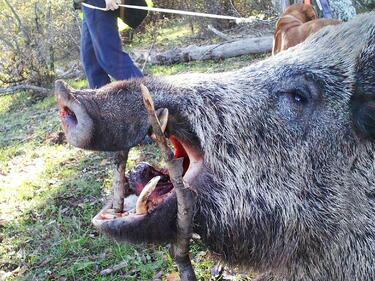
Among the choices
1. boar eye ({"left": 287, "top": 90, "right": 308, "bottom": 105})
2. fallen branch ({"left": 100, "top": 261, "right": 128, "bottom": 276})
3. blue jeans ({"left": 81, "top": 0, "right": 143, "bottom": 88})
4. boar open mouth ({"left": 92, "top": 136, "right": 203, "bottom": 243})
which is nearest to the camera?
boar open mouth ({"left": 92, "top": 136, "right": 203, "bottom": 243})

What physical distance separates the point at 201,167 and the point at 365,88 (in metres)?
0.81

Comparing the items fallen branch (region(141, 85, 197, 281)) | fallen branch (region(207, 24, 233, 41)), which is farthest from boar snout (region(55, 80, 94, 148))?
fallen branch (region(207, 24, 233, 41))

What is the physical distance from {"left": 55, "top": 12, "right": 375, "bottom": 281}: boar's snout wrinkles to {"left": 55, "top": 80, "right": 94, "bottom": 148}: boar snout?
9cm

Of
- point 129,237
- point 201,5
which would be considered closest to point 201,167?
point 129,237

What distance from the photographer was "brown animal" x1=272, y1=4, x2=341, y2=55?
14.0 ft

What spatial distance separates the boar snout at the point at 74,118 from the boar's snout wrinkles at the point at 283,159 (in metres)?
0.09

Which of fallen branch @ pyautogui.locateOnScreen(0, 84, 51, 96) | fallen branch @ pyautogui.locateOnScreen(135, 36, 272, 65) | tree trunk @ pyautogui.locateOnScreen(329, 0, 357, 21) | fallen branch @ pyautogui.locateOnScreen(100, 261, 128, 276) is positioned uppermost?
tree trunk @ pyautogui.locateOnScreen(329, 0, 357, 21)

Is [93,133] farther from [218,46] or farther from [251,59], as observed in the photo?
[218,46]

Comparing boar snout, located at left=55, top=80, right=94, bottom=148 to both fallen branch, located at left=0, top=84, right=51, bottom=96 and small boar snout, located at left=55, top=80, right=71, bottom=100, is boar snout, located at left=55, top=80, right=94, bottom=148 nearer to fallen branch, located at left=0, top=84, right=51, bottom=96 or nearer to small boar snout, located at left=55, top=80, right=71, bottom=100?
small boar snout, located at left=55, top=80, right=71, bottom=100

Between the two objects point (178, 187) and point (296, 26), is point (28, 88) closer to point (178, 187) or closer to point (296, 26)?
point (296, 26)

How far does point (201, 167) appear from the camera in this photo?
7.57ft

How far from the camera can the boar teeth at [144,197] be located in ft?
7.11

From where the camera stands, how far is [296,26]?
15.6 ft

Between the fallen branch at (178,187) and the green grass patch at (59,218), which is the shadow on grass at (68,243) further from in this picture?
the fallen branch at (178,187)
